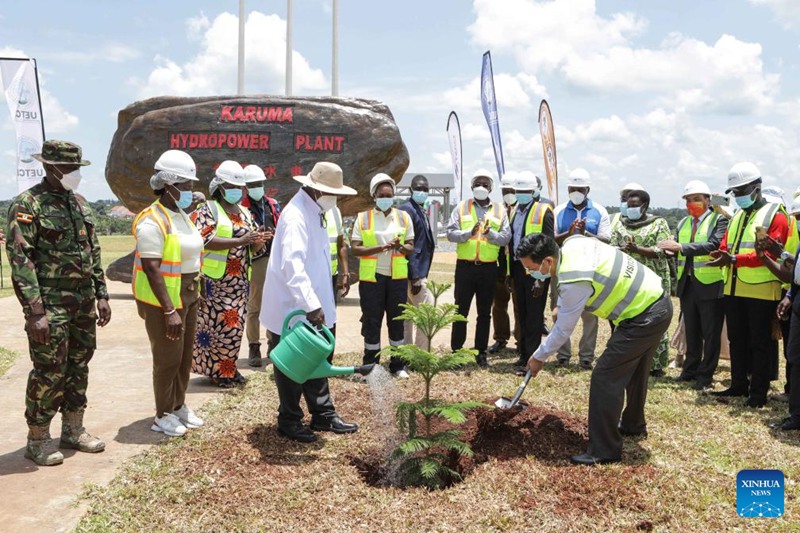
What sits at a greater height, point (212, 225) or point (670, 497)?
point (212, 225)

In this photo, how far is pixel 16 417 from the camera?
5543mm

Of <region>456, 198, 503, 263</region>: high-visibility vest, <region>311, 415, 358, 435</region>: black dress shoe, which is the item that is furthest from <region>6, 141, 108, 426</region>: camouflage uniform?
<region>456, 198, 503, 263</region>: high-visibility vest

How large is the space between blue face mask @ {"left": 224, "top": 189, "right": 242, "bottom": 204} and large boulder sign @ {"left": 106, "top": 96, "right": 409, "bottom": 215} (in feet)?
20.2

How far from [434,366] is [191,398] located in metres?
2.79

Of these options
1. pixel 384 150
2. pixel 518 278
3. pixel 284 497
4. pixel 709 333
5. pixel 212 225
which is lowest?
pixel 284 497

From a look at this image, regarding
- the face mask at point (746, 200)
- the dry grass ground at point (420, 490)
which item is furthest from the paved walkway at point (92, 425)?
the face mask at point (746, 200)

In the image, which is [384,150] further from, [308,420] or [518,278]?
[308,420]

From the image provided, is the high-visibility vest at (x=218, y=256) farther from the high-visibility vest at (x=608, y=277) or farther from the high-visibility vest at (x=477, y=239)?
the high-visibility vest at (x=608, y=277)

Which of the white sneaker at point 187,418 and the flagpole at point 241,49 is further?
the flagpole at point 241,49

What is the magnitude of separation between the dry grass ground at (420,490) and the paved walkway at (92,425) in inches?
7.8

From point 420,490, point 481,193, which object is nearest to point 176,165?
point 420,490

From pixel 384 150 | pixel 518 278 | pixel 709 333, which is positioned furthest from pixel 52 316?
pixel 384 150

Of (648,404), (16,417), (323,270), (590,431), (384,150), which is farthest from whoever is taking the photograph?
(384,150)

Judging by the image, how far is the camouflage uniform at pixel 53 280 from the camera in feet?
13.7
